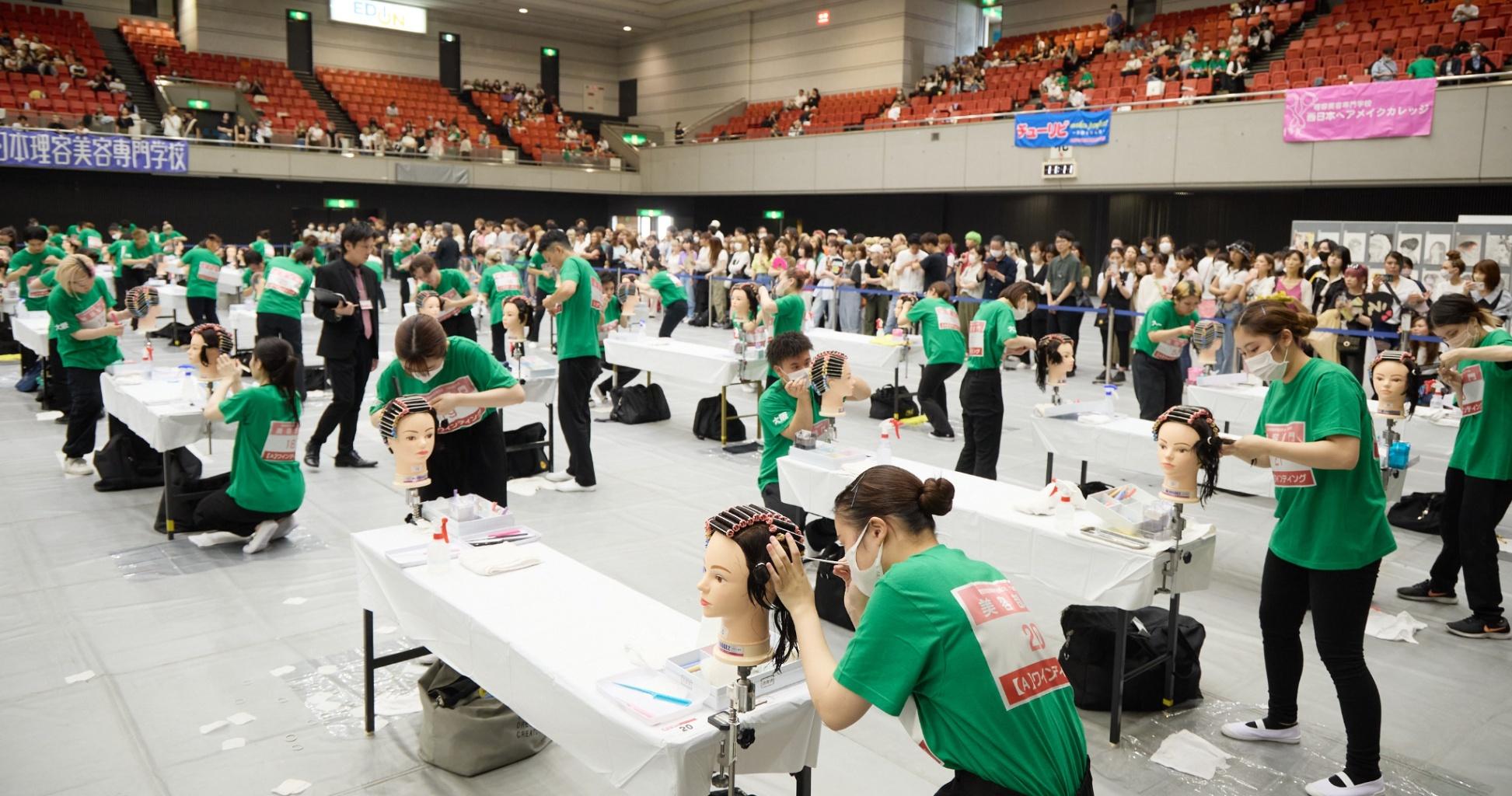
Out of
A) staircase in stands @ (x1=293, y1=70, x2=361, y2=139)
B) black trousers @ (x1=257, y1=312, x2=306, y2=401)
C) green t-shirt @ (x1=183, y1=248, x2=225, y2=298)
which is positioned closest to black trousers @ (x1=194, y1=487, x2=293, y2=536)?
black trousers @ (x1=257, y1=312, x2=306, y2=401)

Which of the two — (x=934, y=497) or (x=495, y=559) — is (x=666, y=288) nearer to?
(x=495, y=559)

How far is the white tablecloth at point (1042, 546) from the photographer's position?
373cm

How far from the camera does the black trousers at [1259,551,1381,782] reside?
10.7ft

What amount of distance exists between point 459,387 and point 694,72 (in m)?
27.4

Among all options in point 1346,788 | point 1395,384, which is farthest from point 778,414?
point 1395,384

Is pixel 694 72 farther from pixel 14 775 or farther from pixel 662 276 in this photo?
pixel 14 775

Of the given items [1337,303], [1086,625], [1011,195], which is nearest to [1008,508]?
[1086,625]

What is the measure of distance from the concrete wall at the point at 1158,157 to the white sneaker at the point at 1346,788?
13.3 meters

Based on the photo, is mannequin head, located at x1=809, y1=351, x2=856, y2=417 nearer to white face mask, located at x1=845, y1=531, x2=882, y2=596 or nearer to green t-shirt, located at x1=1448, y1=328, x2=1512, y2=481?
white face mask, located at x1=845, y1=531, x2=882, y2=596

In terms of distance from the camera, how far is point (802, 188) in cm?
2333

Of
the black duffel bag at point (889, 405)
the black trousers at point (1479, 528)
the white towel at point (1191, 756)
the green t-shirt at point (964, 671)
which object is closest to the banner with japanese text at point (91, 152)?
the black duffel bag at point (889, 405)

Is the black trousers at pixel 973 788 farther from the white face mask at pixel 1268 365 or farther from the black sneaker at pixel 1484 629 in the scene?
the black sneaker at pixel 1484 629

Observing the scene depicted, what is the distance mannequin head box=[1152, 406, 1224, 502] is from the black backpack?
559 centimetres

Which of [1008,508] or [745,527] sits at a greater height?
[745,527]
